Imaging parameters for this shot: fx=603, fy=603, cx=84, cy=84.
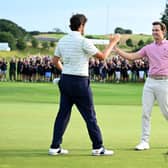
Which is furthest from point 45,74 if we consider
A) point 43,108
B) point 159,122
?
point 159,122

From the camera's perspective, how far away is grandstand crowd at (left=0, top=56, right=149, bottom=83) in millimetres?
41438

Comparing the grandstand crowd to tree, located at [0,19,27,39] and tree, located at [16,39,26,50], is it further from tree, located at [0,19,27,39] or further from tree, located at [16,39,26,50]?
tree, located at [0,19,27,39]

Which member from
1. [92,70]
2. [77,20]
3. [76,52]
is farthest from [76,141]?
[92,70]

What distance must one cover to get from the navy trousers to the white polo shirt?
4.4 inches

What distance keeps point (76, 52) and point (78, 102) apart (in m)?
0.79

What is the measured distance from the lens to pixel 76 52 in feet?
30.4

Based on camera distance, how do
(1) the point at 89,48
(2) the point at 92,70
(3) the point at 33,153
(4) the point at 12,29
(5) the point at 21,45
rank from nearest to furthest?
1. (1) the point at 89,48
2. (3) the point at 33,153
3. (2) the point at 92,70
4. (5) the point at 21,45
5. (4) the point at 12,29

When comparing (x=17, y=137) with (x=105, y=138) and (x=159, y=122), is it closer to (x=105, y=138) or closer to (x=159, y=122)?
(x=105, y=138)

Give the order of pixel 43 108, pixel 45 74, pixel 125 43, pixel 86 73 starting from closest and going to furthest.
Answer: pixel 86 73
pixel 43 108
pixel 45 74
pixel 125 43

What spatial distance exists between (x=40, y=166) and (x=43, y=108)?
951 cm

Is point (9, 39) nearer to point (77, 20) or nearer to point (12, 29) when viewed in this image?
point (12, 29)

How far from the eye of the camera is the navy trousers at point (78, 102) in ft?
30.6

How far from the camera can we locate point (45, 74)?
41188mm

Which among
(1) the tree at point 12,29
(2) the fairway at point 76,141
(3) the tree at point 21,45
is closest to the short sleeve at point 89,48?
(2) the fairway at point 76,141
